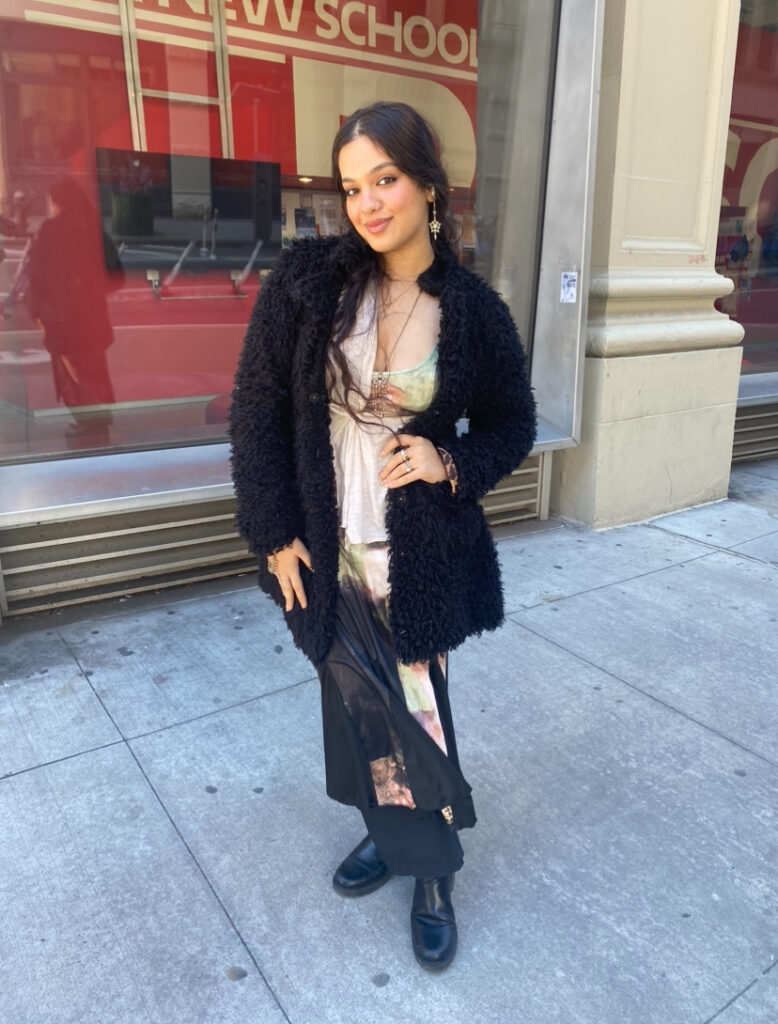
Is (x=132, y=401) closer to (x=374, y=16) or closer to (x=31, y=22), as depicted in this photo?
(x=31, y=22)

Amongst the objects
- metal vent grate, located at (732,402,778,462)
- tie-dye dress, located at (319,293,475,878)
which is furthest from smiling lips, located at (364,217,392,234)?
metal vent grate, located at (732,402,778,462)

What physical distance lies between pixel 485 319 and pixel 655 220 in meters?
3.54

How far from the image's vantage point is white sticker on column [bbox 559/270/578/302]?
15.1 ft

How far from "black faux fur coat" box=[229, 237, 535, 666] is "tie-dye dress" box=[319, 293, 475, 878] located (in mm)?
43

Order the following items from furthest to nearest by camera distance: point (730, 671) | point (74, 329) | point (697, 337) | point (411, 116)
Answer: point (697, 337), point (74, 329), point (730, 671), point (411, 116)

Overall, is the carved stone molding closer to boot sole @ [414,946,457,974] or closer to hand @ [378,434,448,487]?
hand @ [378,434,448,487]

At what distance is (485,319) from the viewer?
1847 mm

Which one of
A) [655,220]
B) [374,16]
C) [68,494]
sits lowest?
[68,494]

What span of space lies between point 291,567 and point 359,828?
0.95 m

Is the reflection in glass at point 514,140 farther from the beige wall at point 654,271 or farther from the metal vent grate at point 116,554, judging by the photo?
the metal vent grate at point 116,554

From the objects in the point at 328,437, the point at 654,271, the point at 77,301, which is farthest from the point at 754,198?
the point at 328,437

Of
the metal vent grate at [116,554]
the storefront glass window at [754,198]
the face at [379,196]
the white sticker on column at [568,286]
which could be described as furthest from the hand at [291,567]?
the storefront glass window at [754,198]

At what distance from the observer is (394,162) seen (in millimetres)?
1647

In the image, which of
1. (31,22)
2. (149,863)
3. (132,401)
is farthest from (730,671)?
(31,22)
